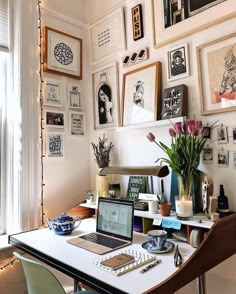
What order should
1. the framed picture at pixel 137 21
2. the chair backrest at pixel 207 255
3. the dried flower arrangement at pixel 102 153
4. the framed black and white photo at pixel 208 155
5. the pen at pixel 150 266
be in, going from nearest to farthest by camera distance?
the chair backrest at pixel 207 255 → the pen at pixel 150 266 → the framed black and white photo at pixel 208 155 → the framed picture at pixel 137 21 → the dried flower arrangement at pixel 102 153

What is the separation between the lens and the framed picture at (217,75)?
1.44m

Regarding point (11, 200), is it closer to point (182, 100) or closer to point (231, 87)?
point (182, 100)

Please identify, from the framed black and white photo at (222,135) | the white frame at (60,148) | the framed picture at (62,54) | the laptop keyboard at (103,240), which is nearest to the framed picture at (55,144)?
the white frame at (60,148)

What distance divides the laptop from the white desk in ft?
0.19

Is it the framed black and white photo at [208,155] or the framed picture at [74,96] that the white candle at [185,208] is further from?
the framed picture at [74,96]

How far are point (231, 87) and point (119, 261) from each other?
3.50 feet

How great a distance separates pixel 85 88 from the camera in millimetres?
2381

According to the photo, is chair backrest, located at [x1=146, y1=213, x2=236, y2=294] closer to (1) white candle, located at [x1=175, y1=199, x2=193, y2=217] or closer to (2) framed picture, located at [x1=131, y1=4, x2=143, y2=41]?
(1) white candle, located at [x1=175, y1=199, x2=193, y2=217]

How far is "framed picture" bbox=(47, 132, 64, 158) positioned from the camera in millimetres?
2086

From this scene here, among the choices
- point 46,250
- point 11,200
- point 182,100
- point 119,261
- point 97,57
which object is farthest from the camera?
point 97,57

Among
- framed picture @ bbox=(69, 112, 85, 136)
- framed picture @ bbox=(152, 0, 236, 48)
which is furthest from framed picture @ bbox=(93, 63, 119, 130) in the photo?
framed picture @ bbox=(152, 0, 236, 48)

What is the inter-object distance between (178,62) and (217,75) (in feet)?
0.96

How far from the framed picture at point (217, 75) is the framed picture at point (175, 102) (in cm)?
11

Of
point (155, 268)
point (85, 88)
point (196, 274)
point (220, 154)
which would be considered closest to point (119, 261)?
point (155, 268)
